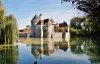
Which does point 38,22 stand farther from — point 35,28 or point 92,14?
point 92,14

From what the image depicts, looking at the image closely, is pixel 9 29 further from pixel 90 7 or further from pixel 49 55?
pixel 90 7

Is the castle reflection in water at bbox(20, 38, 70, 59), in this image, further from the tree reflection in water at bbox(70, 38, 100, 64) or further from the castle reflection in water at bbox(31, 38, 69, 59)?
the tree reflection in water at bbox(70, 38, 100, 64)

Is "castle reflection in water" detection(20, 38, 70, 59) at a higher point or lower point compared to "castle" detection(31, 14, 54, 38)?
lower

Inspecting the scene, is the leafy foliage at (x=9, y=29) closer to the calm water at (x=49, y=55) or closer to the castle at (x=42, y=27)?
the calm water at (x=49, y=55)

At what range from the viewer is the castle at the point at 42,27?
78312 millimetres

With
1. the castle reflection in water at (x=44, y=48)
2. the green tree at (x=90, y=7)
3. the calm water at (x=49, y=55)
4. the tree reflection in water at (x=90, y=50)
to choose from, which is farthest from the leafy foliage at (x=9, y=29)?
the green tree at (x=90, y=7)

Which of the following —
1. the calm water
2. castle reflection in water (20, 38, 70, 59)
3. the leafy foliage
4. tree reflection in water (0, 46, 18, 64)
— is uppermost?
the leafy foliage

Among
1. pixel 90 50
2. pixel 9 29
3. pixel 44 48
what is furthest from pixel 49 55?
pixel 9 29

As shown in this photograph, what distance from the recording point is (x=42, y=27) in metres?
80.3

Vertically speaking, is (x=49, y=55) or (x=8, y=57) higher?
(x=8, y=57)

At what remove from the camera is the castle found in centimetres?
7831

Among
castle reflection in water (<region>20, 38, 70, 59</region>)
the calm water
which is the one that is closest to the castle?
castle reflection in water (<region>20, 38, 70, 59</region>)

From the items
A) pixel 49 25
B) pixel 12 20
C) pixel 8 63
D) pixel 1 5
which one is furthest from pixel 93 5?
pixel 49 25

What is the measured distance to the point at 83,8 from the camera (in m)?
6.28
